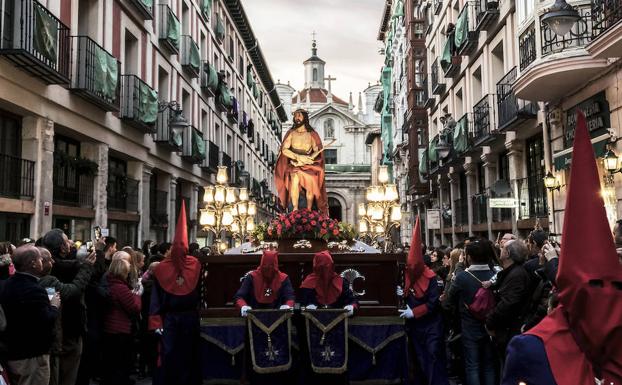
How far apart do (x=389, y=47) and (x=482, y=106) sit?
1131 inches

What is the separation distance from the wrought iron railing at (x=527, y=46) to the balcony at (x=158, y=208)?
41.9 feet

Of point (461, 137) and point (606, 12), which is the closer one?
point (606, 12)

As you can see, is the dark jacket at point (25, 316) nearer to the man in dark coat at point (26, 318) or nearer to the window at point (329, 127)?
the man in dark coat at point (26, 318)

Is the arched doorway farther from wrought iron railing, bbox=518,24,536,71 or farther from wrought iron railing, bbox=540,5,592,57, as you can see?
wrought iron railing, bbox=540,5,592,57

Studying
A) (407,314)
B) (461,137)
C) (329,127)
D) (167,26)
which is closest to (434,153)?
(461,137)

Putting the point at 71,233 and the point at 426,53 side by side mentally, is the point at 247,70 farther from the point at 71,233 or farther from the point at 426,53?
the point at 71,233

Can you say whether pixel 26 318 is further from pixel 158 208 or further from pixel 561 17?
pixel 158 208

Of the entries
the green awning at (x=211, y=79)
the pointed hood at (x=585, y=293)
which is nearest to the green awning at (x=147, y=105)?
the green awning at (x=211, y=79)

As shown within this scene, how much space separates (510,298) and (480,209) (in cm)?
1521

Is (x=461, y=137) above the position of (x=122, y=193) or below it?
above

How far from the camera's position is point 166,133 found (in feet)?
66.8

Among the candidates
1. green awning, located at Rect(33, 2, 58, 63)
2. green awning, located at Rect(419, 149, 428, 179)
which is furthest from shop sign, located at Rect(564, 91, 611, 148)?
green awning, located at Rect(419, 149, 428, 179)

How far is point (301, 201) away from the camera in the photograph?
475 inches

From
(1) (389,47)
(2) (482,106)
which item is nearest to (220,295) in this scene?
(2) (482,106)
